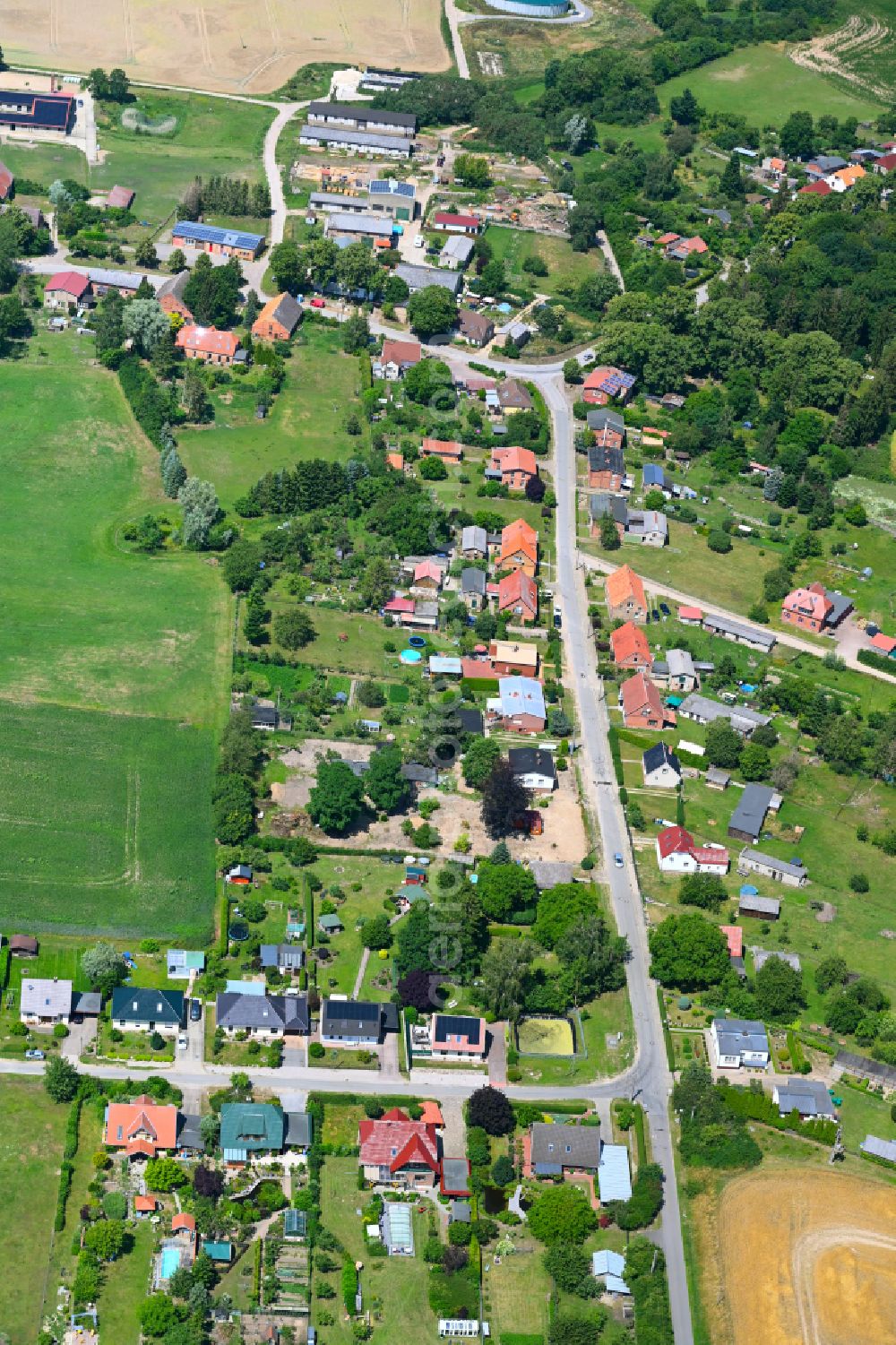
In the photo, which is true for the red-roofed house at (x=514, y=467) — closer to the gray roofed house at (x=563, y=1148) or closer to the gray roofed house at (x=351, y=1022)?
the gray roofed house at (x=351, y=1022)

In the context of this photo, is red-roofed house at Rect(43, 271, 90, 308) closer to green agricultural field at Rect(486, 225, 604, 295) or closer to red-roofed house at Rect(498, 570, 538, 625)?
green agricultural field at Rect(486, 225, 604, 295)

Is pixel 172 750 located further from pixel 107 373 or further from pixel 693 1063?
pixel 107 373

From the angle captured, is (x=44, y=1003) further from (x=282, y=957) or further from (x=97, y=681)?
(x=97, y=681)

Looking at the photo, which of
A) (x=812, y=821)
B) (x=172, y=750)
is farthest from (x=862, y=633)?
(x=172, y=750)

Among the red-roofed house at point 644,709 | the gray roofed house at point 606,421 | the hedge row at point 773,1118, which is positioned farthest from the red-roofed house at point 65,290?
the hedge row at point 773,1118

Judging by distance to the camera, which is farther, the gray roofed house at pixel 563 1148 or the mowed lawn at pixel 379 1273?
the gray roofed house at pixel 563 1148

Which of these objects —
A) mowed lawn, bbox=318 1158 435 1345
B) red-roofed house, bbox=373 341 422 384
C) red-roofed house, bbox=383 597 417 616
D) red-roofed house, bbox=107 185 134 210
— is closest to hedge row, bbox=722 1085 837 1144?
mowed lawn, bbox=318 1158 435 1345
